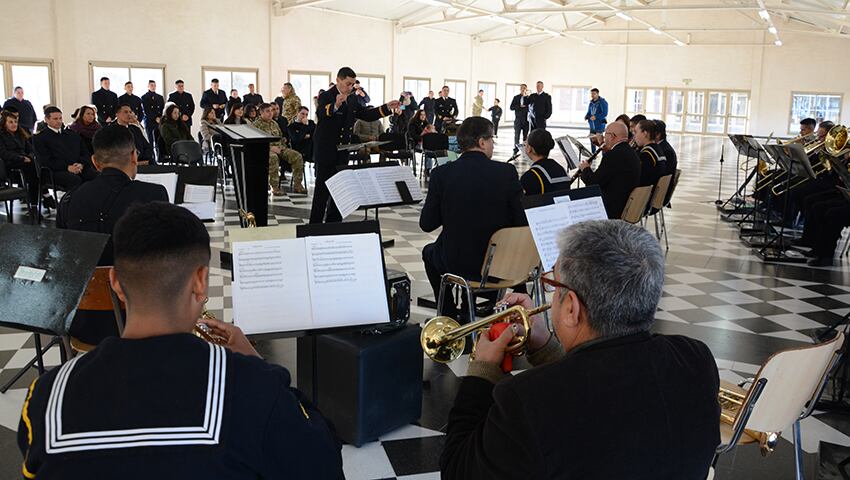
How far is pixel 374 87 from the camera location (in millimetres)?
23328

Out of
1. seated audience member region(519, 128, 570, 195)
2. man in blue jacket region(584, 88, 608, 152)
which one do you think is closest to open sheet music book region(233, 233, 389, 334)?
seated audience member region(519, 128, 570, 195)

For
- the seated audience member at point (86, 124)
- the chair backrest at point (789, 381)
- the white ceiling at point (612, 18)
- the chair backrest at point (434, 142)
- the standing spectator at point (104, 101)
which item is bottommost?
the chair backrest at point (789, 381)

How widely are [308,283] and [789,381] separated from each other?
5.64 feet

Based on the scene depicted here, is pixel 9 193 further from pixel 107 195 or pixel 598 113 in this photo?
pixel 598 113

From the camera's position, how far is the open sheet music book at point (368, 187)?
18.5 feet

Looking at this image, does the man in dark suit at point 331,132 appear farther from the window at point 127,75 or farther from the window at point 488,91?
the window at point 488,91

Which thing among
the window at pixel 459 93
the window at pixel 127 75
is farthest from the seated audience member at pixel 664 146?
the window at pixel 459 93

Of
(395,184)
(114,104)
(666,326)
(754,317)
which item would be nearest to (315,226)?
(395,184)

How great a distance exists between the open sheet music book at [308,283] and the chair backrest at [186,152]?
8.63 meters

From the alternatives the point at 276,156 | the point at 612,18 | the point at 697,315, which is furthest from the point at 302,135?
the point at 612,18

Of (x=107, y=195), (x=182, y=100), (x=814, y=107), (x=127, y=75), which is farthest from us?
(x=814, y=107)

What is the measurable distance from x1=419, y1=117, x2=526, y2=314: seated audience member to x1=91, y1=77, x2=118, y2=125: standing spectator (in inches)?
470

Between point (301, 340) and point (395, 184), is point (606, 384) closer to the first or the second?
point (301, 340)

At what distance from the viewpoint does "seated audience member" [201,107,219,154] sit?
39.9 feet
